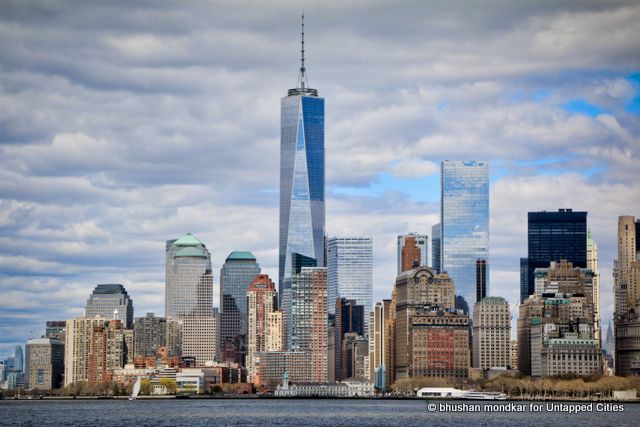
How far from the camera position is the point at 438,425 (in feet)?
655

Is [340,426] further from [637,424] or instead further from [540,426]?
[637,424]

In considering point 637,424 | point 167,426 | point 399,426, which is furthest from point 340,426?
point 637,424

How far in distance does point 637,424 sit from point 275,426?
50.4 metres

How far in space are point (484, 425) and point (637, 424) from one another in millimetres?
21223

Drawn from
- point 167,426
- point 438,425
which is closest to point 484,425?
point 438,425

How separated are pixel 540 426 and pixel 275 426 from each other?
1448 inches

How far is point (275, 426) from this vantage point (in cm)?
19988

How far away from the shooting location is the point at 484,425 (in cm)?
19900

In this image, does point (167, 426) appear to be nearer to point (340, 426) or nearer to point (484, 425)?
point (340, 426)

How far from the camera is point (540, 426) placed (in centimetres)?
19700

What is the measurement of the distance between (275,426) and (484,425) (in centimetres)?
2917

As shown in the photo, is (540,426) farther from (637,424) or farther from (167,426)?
(167,426)

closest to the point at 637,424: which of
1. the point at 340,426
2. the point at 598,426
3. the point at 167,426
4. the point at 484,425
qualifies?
the point at 598,426

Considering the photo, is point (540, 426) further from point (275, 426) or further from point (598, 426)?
point (275, 426)
